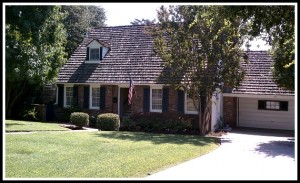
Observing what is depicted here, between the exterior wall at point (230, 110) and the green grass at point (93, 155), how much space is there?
22.9 ft

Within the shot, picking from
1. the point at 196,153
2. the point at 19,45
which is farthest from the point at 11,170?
the point at 19,45

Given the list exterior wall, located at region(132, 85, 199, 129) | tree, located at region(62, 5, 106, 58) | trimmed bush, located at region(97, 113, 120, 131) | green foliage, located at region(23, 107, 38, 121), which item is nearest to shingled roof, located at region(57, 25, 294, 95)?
exterior wall, located at region(132, 85, 199, 129)

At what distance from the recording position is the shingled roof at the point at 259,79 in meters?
20.4

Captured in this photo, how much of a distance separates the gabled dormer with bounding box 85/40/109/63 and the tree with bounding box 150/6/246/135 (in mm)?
6364

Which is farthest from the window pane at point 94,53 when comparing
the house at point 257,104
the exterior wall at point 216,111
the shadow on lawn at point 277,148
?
the shadow on lawn at point 277,148

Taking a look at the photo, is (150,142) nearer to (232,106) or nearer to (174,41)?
(174,41)

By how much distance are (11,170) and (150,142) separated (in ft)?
21.4

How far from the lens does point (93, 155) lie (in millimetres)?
11016

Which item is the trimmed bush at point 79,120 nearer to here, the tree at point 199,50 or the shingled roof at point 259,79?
the tree at point 199,50

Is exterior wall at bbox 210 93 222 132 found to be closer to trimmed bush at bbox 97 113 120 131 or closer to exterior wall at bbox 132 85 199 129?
exterior wall at bbox 132 85 199 129

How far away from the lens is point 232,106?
876 inches

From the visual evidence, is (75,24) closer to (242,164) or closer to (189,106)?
(189,106)

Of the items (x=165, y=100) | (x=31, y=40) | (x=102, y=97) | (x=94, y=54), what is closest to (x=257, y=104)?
(x=165, y=100)

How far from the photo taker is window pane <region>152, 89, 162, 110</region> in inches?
842
